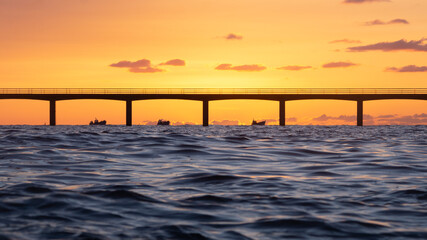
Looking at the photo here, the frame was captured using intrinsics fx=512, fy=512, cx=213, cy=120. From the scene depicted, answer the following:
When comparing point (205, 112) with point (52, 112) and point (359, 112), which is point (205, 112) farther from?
point (359, 112)

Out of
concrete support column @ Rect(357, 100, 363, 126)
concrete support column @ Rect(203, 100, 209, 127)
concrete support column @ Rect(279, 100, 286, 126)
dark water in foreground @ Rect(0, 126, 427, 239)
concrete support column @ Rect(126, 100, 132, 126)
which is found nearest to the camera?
dark water in foreground @ Rect(0, 126, 427, 239)

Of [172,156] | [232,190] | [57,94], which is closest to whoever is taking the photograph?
[232,190]

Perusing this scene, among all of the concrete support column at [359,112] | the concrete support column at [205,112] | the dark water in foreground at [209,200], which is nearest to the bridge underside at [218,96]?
the concrete support column at [205,112]

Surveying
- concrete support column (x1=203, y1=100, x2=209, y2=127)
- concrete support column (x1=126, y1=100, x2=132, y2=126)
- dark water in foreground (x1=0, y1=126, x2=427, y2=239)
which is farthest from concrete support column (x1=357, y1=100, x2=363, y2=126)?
dark water in foreground (x1=0, y1=126, x2=427, y2=239)

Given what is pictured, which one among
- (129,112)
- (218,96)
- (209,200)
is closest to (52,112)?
(129,112)

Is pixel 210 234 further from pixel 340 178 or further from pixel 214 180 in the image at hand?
pixel 340 178

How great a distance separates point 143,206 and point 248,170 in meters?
5.57

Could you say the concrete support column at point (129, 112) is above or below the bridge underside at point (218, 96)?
below

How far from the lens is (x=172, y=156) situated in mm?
17359

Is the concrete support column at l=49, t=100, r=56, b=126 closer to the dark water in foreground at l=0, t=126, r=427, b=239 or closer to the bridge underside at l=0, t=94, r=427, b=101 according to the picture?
the bridge underside at l=0, t=94, r=427, b=101

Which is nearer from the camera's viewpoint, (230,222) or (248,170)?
(230,222)

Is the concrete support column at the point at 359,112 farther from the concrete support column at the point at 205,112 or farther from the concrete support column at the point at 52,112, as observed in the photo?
the concrete support column at the point at 52,112

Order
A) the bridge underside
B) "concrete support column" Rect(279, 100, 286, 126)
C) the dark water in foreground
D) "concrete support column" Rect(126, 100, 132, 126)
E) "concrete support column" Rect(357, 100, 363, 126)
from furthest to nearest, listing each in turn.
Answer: "concrete support column" Rect(126, 100, 132, 126) < "concrete support column" Rect(279, 100, 286, 126) < "concrete support column" Rect(357, 100, 363, 126) < the bridge underside < the dark water in foreground

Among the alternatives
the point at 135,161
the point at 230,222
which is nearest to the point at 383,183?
the point at 230,222
